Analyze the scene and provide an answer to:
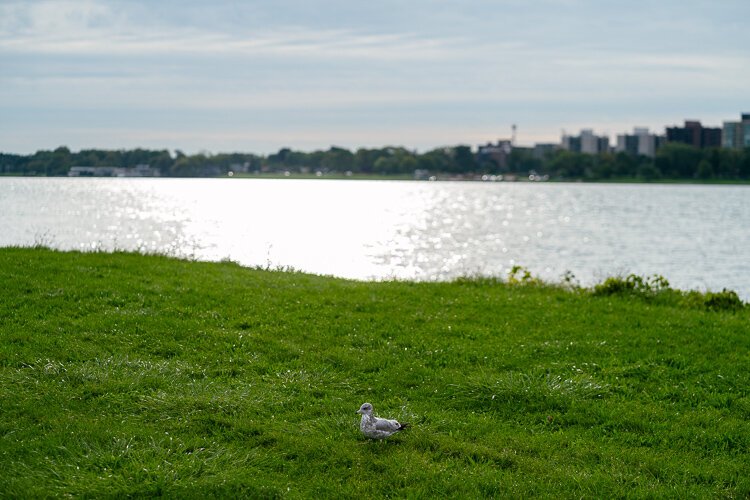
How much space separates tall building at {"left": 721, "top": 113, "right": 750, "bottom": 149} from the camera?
186000mm

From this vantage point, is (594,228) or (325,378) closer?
(325,378)

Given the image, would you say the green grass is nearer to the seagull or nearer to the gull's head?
the seagull

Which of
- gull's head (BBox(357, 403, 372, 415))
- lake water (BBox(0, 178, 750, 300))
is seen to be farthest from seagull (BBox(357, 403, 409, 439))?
lake water (BBox(0, 178, 750, 300))

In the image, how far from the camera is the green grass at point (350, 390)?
716cm

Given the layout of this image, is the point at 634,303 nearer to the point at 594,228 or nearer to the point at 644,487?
the point at 644,487

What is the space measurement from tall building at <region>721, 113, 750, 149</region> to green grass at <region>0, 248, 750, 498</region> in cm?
19335

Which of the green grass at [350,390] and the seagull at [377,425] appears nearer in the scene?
the green grass at [350,390]

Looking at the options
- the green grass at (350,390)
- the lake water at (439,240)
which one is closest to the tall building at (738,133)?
the lake water at (439,240)

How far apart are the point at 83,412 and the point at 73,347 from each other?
88.0 inches

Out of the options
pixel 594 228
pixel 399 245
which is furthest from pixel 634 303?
pixel 594 228

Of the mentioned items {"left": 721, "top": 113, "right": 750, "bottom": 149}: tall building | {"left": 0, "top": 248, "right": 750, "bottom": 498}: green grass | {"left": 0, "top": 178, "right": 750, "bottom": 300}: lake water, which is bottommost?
{"left": 0, "top": 178, "right": 750, "bottom": 300}: lake water

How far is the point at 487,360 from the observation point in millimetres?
10812

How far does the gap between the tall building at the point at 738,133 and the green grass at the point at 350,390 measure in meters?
193

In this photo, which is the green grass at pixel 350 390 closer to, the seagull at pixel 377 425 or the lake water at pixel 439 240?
the seagull at pixel 377 425
